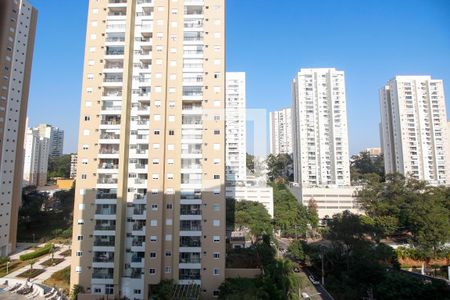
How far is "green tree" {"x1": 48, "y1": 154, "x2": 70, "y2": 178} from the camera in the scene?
67438 mm

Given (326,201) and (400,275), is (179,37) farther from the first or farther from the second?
(326,201)

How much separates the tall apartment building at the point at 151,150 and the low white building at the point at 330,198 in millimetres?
27451

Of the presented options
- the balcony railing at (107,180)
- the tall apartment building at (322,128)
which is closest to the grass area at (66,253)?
the balcony railing at (107,180)

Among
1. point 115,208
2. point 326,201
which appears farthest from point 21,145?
point 326,201

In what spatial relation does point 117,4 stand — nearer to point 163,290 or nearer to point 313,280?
point 163,290

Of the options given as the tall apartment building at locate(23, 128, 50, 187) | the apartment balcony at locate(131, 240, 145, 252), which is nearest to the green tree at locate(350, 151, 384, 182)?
the apartment balcony at locate(131, 240, 145, 252)

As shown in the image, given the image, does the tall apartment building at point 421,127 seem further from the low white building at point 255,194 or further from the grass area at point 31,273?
the grass area at point 31,273

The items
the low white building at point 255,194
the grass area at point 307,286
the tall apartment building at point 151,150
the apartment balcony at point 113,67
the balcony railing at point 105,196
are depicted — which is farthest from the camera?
the low white building at point 255,194

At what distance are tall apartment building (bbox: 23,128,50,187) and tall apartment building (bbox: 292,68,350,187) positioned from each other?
45539 mm

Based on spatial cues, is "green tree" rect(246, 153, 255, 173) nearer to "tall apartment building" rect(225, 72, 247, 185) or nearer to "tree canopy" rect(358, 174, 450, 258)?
"tall apartment building" rect(225, 72, 247, 185)

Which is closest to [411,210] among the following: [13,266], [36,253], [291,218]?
[291,218]

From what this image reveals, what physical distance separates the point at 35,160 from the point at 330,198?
50851 mm

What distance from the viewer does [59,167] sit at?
68.2 metres

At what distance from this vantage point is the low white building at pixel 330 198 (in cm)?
4225
